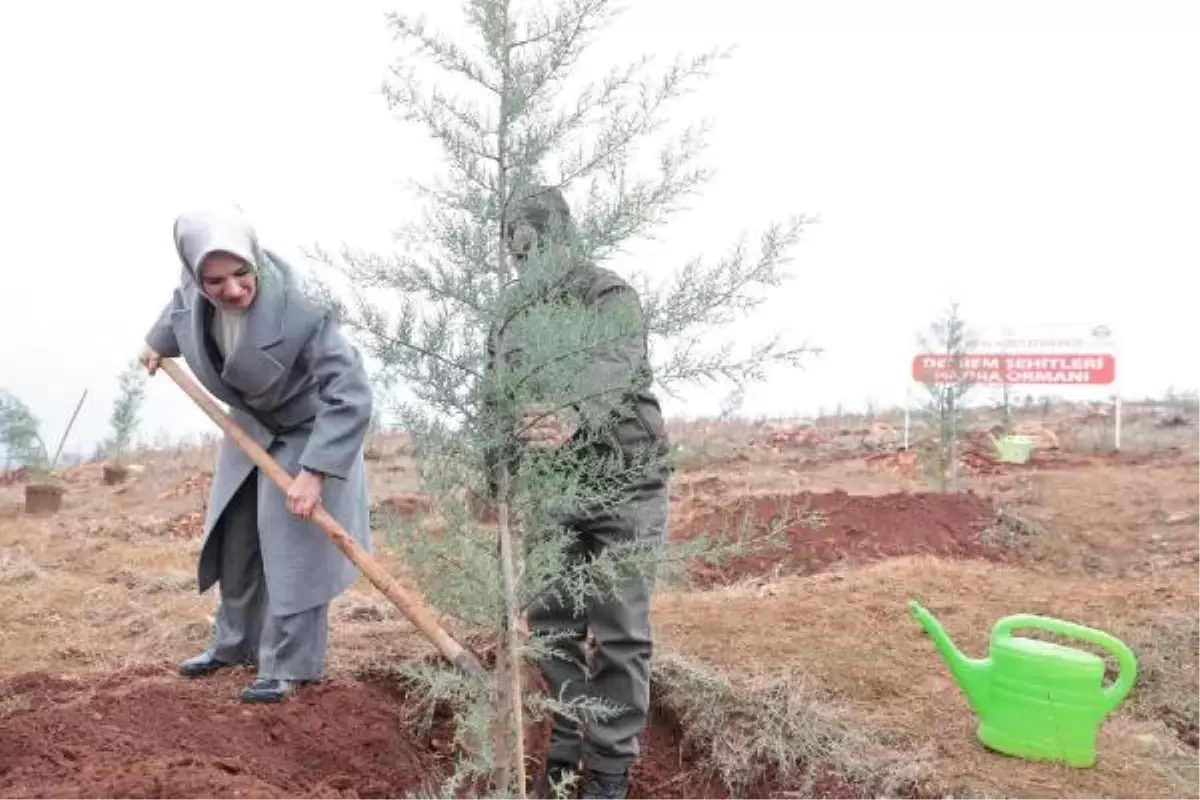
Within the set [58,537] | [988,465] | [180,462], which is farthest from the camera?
[180,462]

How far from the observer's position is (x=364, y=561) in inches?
137

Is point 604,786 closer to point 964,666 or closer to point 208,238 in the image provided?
point 964,666

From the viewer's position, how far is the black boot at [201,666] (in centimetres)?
429

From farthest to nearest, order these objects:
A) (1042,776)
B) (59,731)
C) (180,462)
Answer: (180,462) → (1042,776) → (59,731)

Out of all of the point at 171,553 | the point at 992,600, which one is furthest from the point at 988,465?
the point at 171,553

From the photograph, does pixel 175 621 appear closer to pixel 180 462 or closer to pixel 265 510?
pixel 265 510

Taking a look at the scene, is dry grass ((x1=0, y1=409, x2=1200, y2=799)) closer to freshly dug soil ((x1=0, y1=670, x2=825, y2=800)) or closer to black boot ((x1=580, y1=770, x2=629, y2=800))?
freshly dug soil ((x1=0, y1=670, x2=825, y2=800))

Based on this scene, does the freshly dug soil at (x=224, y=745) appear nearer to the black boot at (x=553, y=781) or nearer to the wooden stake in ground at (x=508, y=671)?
the black boot at (x=553, y=781)

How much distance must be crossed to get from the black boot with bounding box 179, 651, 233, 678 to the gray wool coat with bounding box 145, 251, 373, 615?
16.2 inches

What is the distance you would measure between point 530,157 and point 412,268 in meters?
0.43

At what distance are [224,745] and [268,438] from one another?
3.61ft

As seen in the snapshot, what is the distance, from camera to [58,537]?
33.4ft

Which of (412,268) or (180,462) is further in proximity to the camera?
(180,462)

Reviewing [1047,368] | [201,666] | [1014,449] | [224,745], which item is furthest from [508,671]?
[1047,368]
